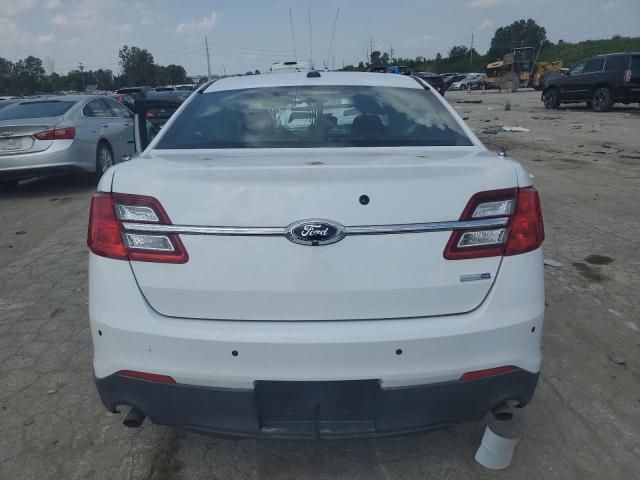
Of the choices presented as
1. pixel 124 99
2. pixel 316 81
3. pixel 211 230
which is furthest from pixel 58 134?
pixel 124 99

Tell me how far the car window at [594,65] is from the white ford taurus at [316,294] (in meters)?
19.4

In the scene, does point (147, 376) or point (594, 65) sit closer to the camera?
point (147, 376)

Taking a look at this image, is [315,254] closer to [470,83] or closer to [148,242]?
[148,242]

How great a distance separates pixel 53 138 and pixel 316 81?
6257 millimetres

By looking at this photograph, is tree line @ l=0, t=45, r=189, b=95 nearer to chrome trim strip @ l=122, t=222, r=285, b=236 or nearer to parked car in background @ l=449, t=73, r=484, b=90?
parked car in background @ l=449, t=73, r=484, b=90

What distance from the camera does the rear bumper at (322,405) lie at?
6.14 ft

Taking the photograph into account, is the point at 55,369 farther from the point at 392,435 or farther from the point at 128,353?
the point at 392,435

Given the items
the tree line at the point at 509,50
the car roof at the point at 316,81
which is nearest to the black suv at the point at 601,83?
the tree line at the point at 509,50

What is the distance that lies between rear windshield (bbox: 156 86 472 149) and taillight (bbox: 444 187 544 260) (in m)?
0.70

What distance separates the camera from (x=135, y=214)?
190 centimetres

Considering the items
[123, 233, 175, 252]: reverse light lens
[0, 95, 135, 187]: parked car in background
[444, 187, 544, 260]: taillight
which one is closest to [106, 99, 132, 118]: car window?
[0, 95, 135, 187]: parked car in background

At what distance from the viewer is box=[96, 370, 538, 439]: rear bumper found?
6.14ft

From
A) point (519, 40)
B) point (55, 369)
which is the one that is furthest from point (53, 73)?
point (55, 369)

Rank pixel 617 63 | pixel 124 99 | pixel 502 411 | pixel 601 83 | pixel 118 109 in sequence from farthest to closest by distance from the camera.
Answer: pixel 124 99, pixel 601 83, pixel 617 63, pixel 118 109, pixel 502 411
